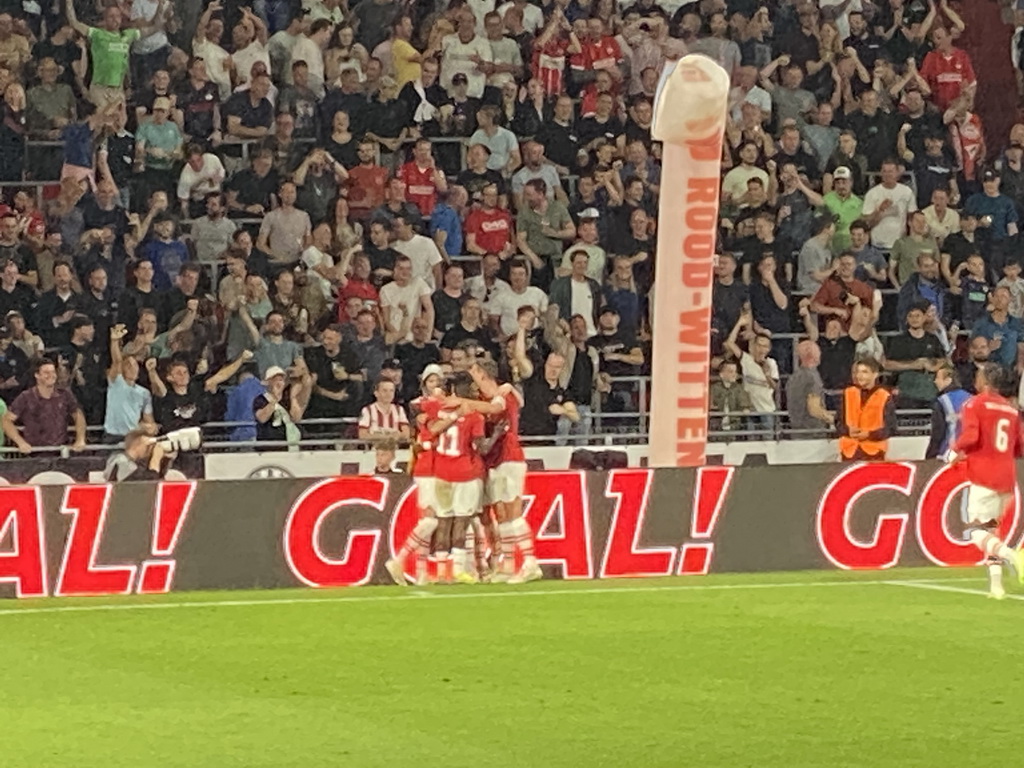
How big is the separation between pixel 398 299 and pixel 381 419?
2.03 m

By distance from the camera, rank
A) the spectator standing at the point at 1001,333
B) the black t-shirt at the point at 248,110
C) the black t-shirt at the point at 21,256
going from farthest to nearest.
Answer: the black t-shirt at the point at 248,110, the spectator standing at the point at 1001,333, the black t-shirt at the point at 21,256

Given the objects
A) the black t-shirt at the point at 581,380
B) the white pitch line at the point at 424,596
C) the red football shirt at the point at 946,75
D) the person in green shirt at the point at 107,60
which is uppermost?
the red football shirt at the point at 946,75

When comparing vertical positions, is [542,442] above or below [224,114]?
below

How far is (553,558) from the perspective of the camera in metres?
18.2

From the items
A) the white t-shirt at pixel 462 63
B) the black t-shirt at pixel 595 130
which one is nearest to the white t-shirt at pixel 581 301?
the black t-shirt at pixel 595 130

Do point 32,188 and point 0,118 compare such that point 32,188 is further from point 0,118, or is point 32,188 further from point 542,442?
point 542,442

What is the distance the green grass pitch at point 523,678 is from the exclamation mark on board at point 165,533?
39 centimetres

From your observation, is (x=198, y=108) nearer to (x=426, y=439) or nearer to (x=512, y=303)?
(x=512, y=303)

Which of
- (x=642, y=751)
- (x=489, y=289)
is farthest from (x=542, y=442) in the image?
(x=642, y=751)

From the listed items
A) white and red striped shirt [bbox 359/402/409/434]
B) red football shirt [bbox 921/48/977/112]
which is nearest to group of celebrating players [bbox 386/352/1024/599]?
white and red striped shirt [bbox 359/402/409/434]

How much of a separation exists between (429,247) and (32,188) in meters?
3.90

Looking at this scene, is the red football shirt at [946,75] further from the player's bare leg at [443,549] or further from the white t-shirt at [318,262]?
the player's bare leg at [443,549]

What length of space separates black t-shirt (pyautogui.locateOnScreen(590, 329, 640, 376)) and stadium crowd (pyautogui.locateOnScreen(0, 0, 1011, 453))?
1.3 inches

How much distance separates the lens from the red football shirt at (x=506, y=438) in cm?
1762
